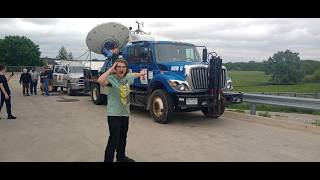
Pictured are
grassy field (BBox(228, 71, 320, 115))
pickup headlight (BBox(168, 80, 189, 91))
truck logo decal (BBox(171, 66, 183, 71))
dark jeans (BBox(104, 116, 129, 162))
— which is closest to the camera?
dark jeans (BBox(104, 116, 129, 162))

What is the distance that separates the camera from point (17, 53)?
10081 cm

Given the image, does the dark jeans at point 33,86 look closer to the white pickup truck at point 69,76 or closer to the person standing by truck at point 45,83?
the person standing by truck at point 45,83

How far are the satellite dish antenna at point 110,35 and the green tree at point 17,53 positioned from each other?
86.9 meters

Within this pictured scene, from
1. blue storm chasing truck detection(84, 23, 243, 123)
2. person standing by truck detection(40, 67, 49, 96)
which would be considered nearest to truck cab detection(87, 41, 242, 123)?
blue storm chasing truck detection(84, 23, 243, 123)

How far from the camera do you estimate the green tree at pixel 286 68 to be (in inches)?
3226

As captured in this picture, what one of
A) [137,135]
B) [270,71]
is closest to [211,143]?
[137,135]

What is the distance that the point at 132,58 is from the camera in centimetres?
1216

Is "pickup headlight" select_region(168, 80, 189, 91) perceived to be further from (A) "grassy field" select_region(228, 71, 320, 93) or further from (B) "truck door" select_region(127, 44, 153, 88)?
(A) "grassy field" select_region(228, 71, 320, 93)

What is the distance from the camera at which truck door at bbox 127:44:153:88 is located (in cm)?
1128

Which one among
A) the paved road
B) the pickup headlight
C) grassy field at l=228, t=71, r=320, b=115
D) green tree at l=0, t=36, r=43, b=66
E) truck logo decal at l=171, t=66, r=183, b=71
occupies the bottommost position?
grassy field at l=228, t=71, r=320, b=115

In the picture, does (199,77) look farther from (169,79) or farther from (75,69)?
(75,69)

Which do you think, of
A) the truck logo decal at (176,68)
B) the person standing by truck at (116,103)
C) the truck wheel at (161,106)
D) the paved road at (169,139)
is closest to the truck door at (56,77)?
the paved road at (169,139)

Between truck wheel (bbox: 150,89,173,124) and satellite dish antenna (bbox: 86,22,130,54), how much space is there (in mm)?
5213

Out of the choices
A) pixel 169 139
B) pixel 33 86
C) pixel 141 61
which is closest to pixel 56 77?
pixel 33 86
